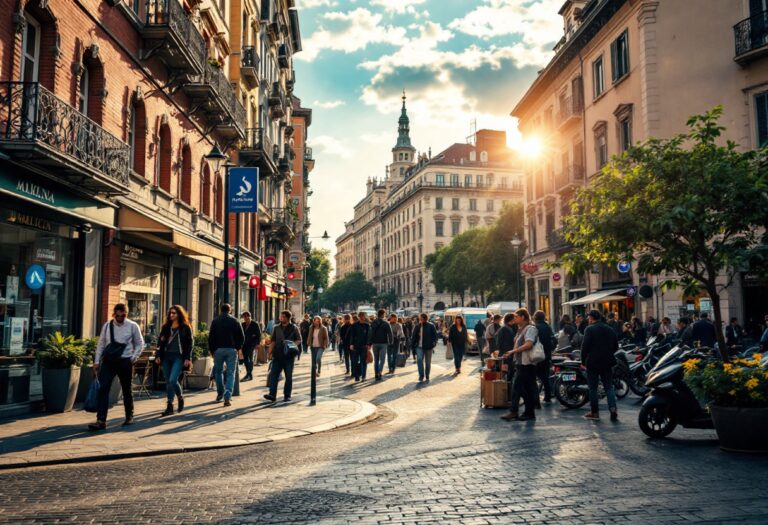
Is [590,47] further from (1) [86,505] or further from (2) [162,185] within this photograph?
(1) [86,505]

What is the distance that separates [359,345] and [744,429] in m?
11.6

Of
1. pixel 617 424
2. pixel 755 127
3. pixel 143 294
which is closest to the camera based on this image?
pixel 617 424

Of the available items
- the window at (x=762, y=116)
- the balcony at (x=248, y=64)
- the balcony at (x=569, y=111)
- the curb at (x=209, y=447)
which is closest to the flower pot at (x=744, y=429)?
the curb at (x=209, y=447)

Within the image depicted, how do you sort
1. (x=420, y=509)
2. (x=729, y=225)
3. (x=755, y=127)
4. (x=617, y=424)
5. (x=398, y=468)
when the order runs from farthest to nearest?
1. (x=755, y=127)
2. (x=729, y=225)
3. (x=617, y=424)
4. (x=398, y=468)
5. (x=420, y=509)

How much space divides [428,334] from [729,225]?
8.54 m

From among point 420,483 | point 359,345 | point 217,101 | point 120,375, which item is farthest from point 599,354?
point 217,101

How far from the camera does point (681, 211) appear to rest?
10.9 m

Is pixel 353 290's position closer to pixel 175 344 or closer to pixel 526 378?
pixel 175 344

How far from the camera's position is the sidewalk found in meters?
7.71

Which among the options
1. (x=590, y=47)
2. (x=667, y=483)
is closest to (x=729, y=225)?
(x=667, y=483)

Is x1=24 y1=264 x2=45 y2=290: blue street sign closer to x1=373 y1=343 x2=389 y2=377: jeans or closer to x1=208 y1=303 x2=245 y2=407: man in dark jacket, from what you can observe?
x1=208 y1=303 x2=245 y2=407: man in dark jacket

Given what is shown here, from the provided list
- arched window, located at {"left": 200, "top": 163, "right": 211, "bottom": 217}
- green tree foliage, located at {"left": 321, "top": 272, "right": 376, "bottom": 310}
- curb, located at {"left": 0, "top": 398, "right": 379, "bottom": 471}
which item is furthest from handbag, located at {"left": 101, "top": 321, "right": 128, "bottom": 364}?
green tree foliage, located at {"left": 321, "top": 272, "right": 376, "bottom": 310}

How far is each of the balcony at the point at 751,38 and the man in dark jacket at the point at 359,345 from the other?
17.3 m

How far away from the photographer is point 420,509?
5258 mm
